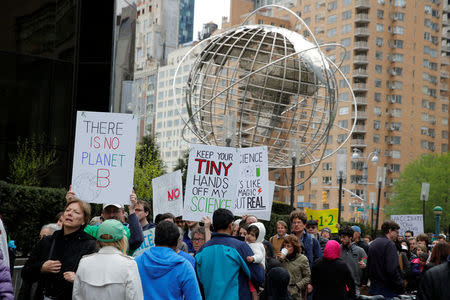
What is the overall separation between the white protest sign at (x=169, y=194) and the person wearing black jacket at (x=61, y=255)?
4259mm

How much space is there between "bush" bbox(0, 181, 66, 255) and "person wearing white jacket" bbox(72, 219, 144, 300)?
38.1 feet

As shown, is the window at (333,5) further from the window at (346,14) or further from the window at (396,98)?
the window at (396,98)

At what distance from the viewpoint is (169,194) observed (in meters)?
11.0

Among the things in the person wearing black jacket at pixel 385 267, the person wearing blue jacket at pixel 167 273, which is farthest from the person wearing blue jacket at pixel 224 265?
the person wearing black jacket at pixel 385 267

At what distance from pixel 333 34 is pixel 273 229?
82502mm

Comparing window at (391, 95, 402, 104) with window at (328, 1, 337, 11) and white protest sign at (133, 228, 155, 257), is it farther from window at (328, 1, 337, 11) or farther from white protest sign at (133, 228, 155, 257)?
white protest sign at (133, 228, 155, 257)

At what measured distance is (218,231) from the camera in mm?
7559

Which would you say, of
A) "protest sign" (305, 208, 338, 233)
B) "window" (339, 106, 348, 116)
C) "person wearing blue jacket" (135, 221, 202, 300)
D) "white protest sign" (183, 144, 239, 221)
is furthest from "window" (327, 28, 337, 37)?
"person wearing blue jacket" (135, 221, 202, 300)

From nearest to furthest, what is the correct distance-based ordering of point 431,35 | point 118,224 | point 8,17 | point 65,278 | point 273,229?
point 118,224 < point 65,278 < point 8,17 < point 273,229 < point 431,35

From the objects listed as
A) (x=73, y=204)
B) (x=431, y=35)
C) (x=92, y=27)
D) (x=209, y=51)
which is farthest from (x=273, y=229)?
(x=431, y=35)

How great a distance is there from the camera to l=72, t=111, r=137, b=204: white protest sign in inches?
353

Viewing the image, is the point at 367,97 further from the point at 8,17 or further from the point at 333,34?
the point at 8,17

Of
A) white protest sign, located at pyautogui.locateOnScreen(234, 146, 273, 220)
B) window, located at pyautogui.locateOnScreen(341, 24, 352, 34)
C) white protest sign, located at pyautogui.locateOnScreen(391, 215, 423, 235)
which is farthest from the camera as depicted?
window, located at pyautogui.locateOnScreen(341, 24, 352, 34)

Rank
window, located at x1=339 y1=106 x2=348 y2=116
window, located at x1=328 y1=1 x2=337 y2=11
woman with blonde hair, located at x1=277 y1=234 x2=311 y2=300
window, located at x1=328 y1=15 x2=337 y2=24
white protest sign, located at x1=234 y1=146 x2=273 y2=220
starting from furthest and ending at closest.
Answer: window, located at x1=328 y1=1 x2=337 y2=11 < window, located at x1=328 y1=15 x2=337 y2=24 < window, located at x1=339 y1=106 x2=348 y2=116 < white protest sign, located at x1=234 y1=146 x2=273 y2=220 < woman with blonde hair, located at x1=277 y1=234 x2=311 y2=300
